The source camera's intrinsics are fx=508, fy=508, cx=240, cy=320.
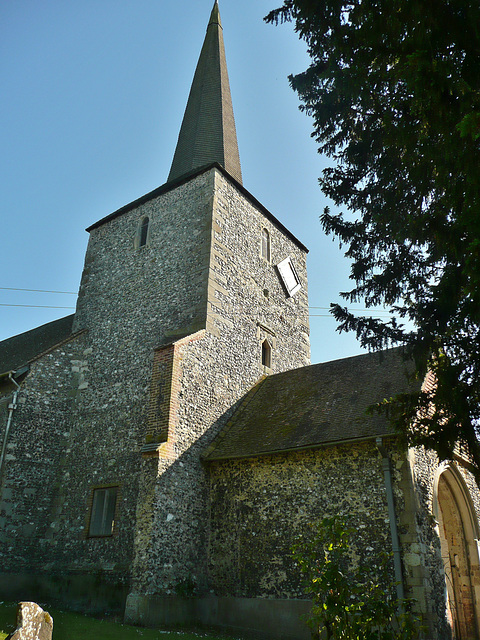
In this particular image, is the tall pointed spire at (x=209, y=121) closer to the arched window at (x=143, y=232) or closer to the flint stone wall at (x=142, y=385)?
the flint stone wall at (x=142, y=385)

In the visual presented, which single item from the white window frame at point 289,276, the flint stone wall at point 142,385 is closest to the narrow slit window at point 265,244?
the flint stone wall at point 142,385

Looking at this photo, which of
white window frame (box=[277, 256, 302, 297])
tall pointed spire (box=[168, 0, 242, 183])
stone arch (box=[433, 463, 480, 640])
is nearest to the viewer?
stone arch (box=[433, 463, 480, 640])

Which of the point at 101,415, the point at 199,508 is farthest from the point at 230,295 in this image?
the point at 199,508

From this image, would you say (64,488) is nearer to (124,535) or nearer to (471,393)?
(124,535)

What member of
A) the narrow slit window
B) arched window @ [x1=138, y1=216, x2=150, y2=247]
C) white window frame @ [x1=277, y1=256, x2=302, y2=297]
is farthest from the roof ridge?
arched window @ [x1=138, y1=216, x2=150, y2=247]

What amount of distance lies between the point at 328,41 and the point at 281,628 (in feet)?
36.3

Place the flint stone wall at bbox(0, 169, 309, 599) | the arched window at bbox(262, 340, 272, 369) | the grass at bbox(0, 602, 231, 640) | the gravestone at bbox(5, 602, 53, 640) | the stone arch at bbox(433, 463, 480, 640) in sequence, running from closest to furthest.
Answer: the gravestone at bbox(5, 602, 53, 640), the grass at bbox(0, 602, 231, 640), the stone arch at bbox(433, 463, 480, 640), the flint stone wall at bbox(0, 169, 309, 599), the arched window at bbox(262, 340, 272, 369)

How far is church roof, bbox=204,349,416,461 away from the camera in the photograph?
37.2 feet

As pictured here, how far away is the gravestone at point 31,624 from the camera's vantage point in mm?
5016

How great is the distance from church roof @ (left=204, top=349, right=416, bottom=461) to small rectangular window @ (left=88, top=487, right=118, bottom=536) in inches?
105

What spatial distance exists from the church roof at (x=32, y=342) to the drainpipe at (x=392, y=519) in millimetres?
10955

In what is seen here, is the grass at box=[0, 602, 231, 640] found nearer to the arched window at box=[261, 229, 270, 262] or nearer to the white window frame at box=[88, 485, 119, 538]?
the white window frame at box=[88, 485, 119, 538]

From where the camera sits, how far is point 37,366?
48.2ft

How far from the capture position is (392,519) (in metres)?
9.73
